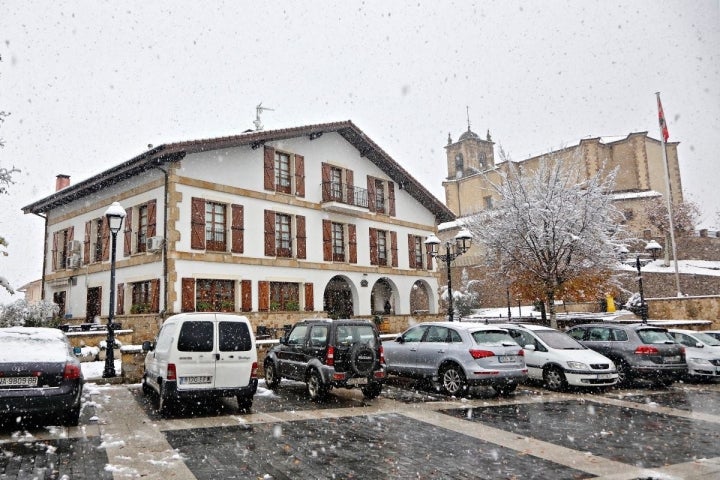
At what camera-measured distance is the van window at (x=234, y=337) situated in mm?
8719

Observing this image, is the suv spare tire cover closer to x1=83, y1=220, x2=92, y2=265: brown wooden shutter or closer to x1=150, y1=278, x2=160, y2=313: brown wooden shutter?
x1=150, y1=278, x2=160, y2=313: brown wooden shutter

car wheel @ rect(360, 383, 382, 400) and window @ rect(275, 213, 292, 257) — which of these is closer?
car wheel @ rect(360, 383, 382, 400)

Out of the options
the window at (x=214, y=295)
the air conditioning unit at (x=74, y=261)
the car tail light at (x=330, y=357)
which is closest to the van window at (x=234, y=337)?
the car tail light at (x=330, y=357)

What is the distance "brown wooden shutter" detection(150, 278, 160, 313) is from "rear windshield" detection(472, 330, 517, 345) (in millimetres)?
11883

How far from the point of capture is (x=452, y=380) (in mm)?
10672

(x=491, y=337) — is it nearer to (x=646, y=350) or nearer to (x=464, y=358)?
(x=464, y=358)

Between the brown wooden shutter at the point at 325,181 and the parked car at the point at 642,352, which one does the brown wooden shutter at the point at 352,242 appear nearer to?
the brown wooden shutter at the point at 325,181

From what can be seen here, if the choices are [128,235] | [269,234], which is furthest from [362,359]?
[128,235]

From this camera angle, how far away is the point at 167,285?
56.9 feet

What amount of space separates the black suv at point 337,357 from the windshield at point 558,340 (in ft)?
15.0

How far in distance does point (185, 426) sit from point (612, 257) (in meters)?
16.8

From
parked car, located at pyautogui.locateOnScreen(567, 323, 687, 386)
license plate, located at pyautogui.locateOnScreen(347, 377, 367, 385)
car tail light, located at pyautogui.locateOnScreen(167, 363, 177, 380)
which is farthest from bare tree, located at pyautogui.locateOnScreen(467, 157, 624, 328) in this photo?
car tail light, located at pyautogui.locateOnScreen(167, 363, 177, 380)

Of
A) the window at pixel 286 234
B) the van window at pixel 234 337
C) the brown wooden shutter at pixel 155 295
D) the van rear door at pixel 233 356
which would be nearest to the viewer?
the van rear door at pixel 233 356

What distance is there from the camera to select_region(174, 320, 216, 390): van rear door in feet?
27.3
